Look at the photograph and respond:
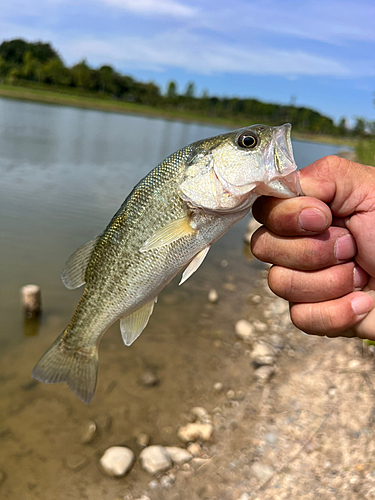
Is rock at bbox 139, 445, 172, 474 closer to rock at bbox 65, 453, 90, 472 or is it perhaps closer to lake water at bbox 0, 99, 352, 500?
lake water at bbox 0, 99, 352, 500

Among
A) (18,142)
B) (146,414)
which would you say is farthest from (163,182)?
(18,142)

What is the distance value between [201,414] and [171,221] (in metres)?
3.46

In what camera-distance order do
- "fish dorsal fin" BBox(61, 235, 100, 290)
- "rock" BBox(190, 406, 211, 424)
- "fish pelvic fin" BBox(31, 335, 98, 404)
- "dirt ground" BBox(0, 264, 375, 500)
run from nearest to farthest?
"fish dorsal fin" BBox(61, 235, 100, 290), "fish pelvic fin" BBox(31, 335, 98, 404), "dirt ground" BBox(0, 264, 375, 500), "rock" BBox(190, 406, 211, 424)

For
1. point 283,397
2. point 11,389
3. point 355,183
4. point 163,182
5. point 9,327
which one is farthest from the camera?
point 9,327

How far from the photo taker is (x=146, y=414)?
4828mm

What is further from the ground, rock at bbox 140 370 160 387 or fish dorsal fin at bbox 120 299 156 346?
fish dorsal fin at bbox 120 299 156 346

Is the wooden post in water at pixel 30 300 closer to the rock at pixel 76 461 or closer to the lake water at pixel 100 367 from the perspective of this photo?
the lake water at pixel 100 367

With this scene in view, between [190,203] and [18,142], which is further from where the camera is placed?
[18,142]

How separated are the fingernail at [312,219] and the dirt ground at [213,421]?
236 cm

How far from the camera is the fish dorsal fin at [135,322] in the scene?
2582 mm

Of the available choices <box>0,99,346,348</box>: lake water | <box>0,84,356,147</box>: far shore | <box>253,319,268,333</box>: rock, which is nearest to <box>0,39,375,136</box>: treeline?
<box>0,84,356,147</box>: far shore

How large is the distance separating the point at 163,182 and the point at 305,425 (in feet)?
10.7

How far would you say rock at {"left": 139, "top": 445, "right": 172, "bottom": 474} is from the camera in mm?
3928

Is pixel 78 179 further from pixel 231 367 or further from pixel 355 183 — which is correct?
pixel 355 183
